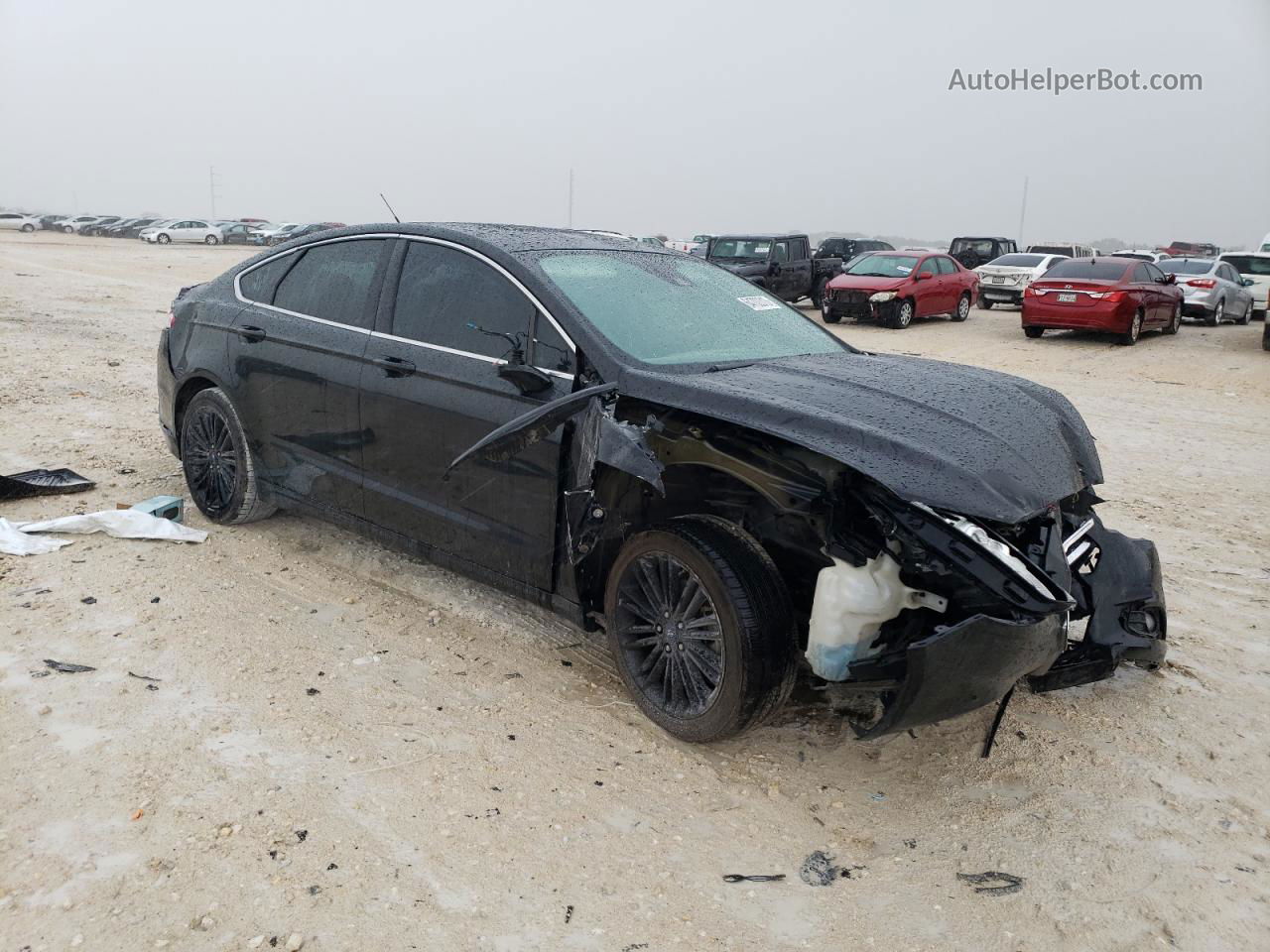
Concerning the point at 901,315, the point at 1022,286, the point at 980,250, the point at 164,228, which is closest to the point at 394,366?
the point at 901,315

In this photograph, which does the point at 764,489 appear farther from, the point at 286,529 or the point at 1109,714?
the point at 286,529

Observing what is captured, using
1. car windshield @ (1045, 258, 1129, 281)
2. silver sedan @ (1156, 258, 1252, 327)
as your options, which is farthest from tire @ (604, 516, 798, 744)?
silver sedan @ (1156, 258, 1252, 327)

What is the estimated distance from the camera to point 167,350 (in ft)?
18.5

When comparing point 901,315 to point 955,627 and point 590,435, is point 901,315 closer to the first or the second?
point 590,435

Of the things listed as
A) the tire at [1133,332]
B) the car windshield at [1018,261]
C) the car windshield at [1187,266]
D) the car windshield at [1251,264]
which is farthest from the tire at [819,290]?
the car windshield at [1251,264]

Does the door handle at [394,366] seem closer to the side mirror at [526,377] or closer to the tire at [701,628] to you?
the side mirror at [526,377]

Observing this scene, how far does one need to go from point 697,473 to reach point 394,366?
1.53 meters

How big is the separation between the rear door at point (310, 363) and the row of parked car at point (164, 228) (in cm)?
4387

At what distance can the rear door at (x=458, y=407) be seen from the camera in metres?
3.74

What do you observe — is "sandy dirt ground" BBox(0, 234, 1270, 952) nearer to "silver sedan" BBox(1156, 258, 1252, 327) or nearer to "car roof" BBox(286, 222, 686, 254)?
"car roof" BBox(286, 222, 686, 254)

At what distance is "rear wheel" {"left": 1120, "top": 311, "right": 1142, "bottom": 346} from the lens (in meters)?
16.9

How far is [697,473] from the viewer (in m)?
3.46

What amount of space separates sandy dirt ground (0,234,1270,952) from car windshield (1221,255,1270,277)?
76.0 ft

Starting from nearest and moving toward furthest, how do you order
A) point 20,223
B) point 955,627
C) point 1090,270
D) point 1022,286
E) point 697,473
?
point 955,627, point 697,473, point 1090,270, point 1022,286, point 20,223
